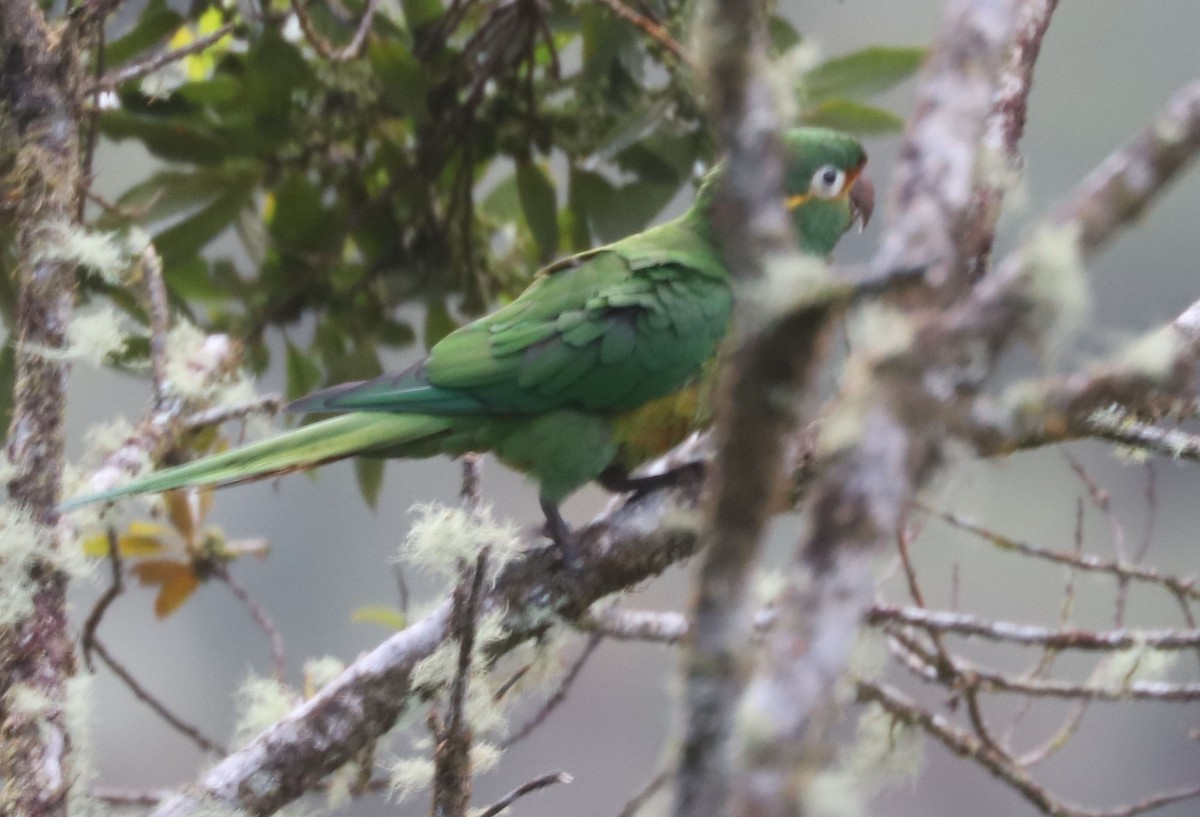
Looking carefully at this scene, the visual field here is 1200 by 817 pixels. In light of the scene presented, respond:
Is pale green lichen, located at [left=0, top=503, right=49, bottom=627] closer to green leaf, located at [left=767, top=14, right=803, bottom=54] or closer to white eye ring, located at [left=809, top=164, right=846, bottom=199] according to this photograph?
white eye ring, located at [left=809, top=164, right=846, bottom=199]

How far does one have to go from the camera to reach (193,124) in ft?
5.51

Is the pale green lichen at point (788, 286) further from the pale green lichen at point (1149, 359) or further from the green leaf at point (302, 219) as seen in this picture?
the green leaf at point (302, 219)

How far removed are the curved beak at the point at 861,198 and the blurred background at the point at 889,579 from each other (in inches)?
17.2

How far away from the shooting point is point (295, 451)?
1.30 m

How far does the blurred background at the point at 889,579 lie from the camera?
212cm

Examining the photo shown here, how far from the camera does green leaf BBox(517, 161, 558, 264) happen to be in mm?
1732

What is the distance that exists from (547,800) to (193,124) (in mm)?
1572

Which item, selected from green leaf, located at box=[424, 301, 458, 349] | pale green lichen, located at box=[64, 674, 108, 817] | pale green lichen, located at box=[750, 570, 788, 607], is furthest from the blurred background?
pale green lichen, located at box=[64, 674, 108, 817]

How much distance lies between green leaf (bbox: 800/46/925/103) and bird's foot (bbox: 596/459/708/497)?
61 centimetres

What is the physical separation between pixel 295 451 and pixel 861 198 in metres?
0.80

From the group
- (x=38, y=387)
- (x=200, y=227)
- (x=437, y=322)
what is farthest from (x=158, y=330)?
(x=437, y=322)

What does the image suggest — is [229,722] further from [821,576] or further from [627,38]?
[821,576]

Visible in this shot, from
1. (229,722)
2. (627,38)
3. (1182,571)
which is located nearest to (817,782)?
(627,38)

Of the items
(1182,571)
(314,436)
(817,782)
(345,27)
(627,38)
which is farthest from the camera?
(1182,571)
